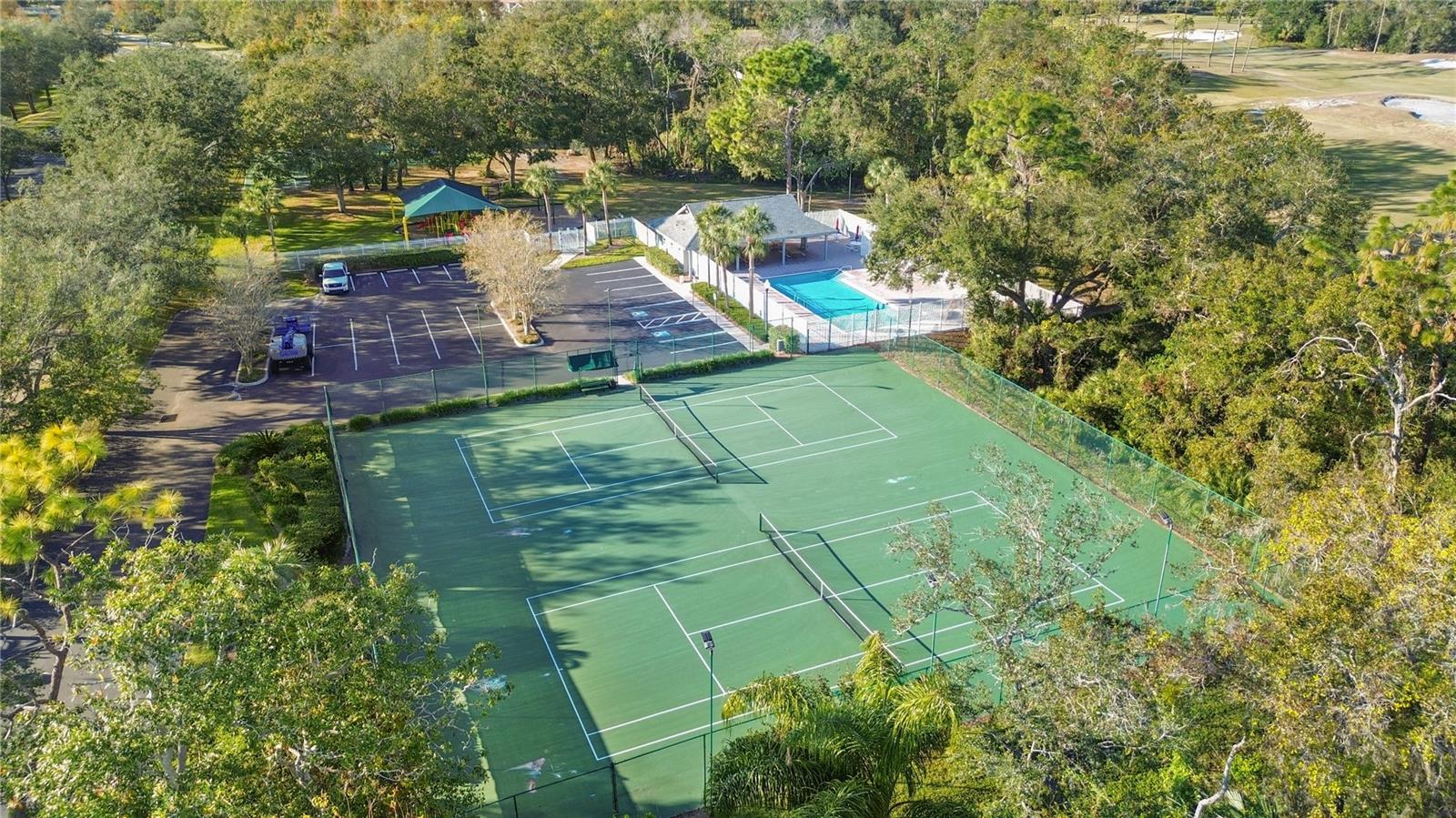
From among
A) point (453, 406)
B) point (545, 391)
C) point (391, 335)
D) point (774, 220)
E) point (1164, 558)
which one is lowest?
point (1164, 558)

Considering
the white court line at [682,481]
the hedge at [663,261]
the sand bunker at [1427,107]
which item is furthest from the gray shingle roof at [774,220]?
the sand bunker at [1427,107]

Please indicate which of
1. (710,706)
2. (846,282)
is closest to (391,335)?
(846,282)

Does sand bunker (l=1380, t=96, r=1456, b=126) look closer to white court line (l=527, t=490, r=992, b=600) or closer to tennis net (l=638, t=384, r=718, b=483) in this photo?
white court line (l=527, t=490, r=992, b=600)

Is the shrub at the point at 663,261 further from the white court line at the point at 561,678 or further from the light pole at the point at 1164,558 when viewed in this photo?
the light pole at the point at 1164,558

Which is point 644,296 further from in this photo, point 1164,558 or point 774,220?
point 1164,558

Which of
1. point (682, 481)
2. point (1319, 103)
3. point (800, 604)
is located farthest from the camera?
point (1319, 103)

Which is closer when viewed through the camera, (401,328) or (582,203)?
(401,328)

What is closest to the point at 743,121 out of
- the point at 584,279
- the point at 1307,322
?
the point at 584,279
